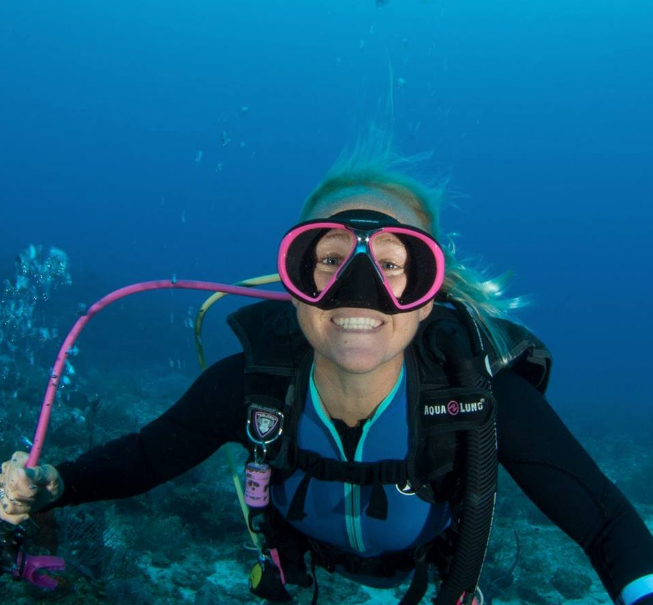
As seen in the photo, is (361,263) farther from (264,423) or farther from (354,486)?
(354,486)

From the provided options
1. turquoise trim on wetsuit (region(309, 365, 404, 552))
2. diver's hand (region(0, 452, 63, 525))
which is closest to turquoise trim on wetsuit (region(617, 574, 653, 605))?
turquoise trim on wetsuit (region(309, 365, 404, 552))

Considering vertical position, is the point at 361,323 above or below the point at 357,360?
above

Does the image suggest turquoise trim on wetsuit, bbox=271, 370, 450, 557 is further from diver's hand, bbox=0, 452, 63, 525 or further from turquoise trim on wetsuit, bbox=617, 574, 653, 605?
diver's hand, bbox=0, 452, 63, 525

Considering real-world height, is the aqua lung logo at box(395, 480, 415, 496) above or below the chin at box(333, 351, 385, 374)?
below

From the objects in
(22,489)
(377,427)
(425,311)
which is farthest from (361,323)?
(22,489)

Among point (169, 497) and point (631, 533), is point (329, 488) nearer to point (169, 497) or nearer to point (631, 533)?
point (631, 533)

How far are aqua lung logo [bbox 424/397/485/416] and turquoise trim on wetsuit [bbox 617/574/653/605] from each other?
868 millimetres

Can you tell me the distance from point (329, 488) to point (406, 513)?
0.41m

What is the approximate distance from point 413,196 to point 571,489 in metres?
1.59

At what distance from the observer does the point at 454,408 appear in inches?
90.6

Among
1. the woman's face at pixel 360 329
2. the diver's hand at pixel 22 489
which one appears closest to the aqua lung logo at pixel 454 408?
the woman's face at pixel 360 329

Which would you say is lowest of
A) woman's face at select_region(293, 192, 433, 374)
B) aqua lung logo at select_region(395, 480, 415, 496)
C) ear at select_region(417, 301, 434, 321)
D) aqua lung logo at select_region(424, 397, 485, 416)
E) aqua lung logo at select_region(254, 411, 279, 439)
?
aqua lung logo at select_region(395, 480, 415, 496)

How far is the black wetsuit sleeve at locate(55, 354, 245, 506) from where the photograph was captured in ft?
8.77

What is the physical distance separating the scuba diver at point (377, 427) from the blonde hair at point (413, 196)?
11mm
